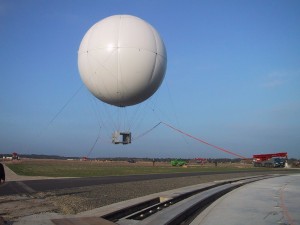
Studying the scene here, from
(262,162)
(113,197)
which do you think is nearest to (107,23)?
Result: (113,197)

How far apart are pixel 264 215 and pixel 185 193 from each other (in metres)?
6.52

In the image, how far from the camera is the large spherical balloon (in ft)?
72.9

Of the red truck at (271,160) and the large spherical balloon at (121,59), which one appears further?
the red truck at (271,160)

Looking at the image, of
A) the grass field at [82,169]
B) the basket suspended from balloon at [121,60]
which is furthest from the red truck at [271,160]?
the basket suspended from balloon at [121,60]

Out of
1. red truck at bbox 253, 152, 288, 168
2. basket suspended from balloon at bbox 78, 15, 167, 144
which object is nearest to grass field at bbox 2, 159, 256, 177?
basket suspended from balloon at bbox 78, 15, 167, 144

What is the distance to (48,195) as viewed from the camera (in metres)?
17.2

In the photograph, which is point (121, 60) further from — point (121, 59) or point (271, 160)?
point (271, 160)

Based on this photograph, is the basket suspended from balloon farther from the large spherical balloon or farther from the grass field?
the grass field

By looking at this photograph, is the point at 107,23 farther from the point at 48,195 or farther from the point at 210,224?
the point at 210,224

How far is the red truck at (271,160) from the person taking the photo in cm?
8021

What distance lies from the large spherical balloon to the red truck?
62.5 m

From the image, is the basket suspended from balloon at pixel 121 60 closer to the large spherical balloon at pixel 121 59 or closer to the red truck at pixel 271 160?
the large spherical balloon at pixel 121 59

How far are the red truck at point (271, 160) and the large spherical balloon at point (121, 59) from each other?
205 feet

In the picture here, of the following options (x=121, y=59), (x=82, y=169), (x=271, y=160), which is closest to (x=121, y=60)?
(x=121, y=59)
